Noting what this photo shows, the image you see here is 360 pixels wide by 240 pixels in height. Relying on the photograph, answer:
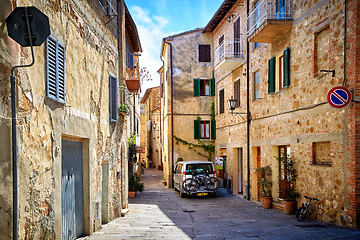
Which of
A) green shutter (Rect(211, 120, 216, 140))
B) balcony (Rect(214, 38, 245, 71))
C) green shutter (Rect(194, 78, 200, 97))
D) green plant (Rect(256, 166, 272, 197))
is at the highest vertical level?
balcony (Rect(214, 38, 245, 71))

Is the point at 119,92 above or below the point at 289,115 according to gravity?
above

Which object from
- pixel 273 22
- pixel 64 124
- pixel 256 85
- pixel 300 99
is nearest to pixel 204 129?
pixel 256 85

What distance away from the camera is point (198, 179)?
15852 mm

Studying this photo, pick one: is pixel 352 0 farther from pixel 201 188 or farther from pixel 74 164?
pixel 201 188

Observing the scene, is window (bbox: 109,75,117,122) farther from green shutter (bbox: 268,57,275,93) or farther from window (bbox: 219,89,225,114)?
window (bbox: 219,89,225,114)

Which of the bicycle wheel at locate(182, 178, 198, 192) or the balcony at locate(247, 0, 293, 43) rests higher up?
the balcony at locate(247, 0, 293, 43)

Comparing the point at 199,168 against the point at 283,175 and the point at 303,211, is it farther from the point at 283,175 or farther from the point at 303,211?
the point at 303,211

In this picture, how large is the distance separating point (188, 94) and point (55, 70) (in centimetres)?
1650

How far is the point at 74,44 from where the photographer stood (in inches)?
267

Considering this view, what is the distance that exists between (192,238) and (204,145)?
13.9m

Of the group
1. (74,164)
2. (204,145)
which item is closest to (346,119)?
(74,164)

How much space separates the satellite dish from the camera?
404cm

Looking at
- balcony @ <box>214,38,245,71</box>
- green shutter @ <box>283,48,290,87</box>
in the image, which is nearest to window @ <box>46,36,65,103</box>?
green shutter @ <box>283,48,290,87</box>

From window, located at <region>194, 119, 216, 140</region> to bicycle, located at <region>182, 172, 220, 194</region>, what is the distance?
5852 millimetres
